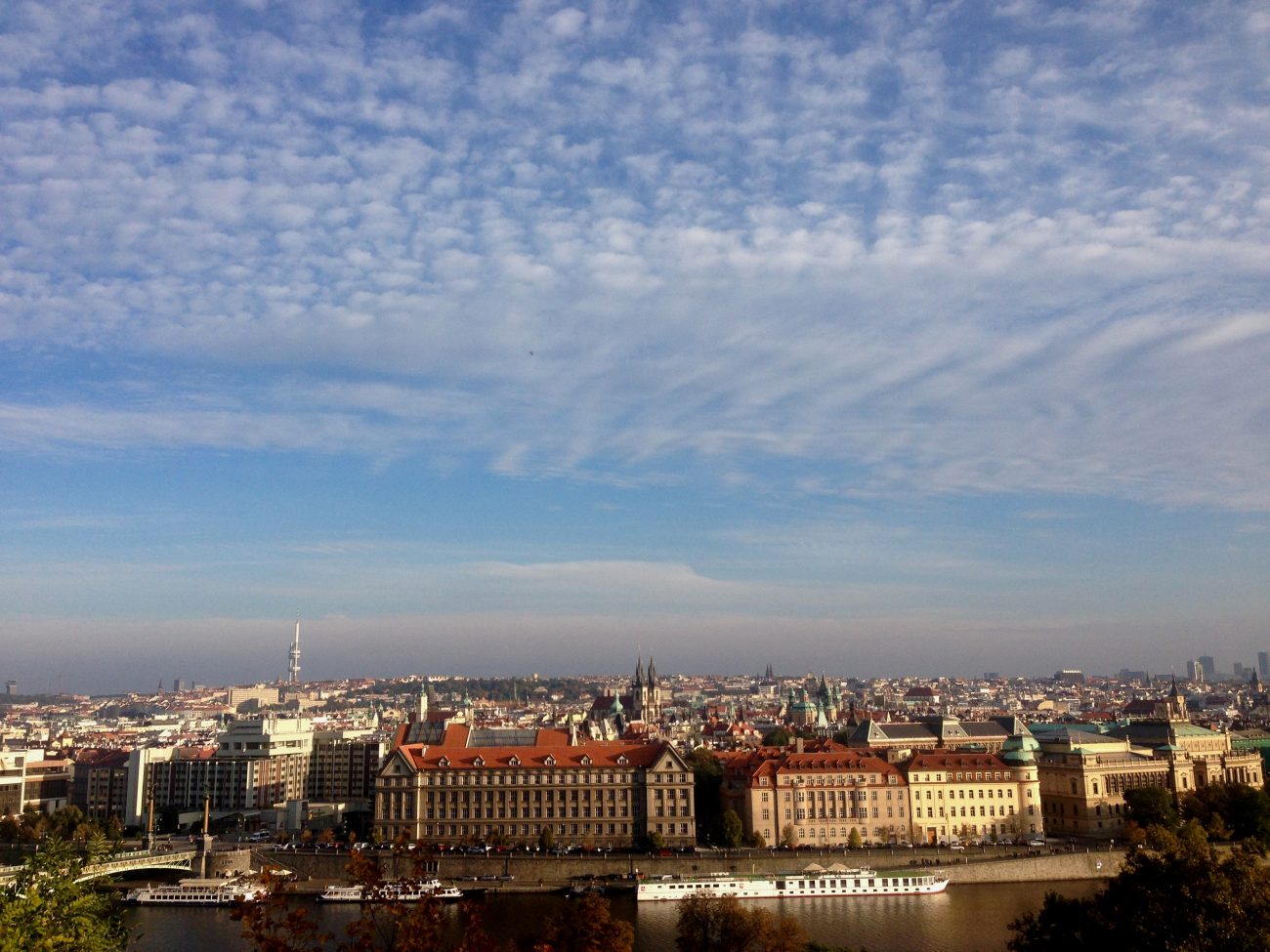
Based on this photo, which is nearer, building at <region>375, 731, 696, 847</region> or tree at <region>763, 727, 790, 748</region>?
building at <region>375, 731, 696, 847</region>

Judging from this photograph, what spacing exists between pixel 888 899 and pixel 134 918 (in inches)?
1708

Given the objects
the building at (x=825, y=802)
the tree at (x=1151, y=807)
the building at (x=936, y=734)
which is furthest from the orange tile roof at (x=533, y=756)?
the tree at (x=1151, y=807)

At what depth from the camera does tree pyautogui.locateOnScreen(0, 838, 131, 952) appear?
79.2 feet

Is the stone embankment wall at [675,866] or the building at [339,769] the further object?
the building at [339,769]

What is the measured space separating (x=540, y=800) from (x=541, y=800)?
2.8 inches

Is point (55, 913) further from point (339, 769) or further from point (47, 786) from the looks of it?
point (47, 786)

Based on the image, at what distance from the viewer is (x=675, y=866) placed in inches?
2798

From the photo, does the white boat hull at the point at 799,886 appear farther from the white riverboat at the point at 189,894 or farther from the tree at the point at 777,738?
the tree at the point at 777,738

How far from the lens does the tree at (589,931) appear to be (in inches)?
1613

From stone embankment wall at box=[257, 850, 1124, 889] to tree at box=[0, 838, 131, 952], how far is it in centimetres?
4249

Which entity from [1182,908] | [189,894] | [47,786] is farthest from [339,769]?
[1182,908]

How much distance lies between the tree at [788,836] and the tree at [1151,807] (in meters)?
25.2

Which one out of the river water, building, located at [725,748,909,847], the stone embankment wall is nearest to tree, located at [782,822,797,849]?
building, located at [725,748,909,847]

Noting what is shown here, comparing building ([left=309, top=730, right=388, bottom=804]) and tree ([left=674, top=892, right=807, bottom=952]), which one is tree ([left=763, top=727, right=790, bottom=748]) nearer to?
building ([left=309, top=730, right=388, bottom=804])
